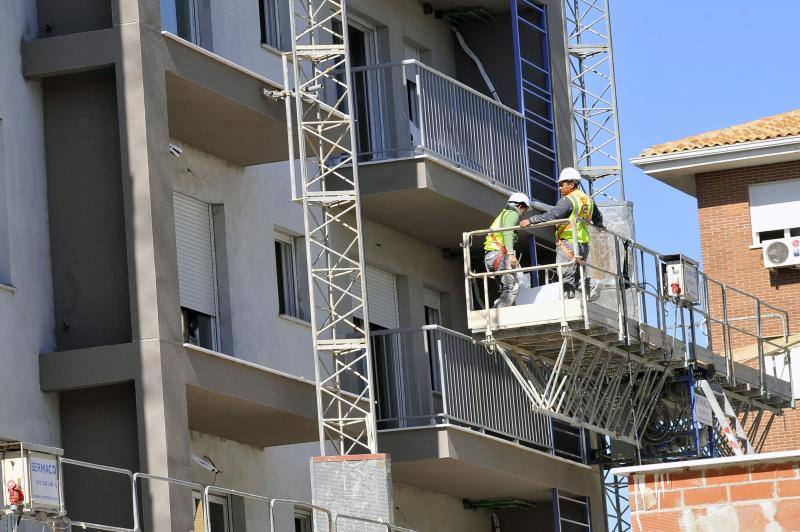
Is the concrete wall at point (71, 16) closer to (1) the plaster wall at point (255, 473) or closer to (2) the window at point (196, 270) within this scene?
(2) the window at point (196, 270)

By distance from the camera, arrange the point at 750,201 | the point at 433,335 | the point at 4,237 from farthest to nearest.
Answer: the point at 750,201, the point at 433,335, the point at 4,237

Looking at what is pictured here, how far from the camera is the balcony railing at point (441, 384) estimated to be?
23906 millimetres

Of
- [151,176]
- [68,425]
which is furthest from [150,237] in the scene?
[68,425]

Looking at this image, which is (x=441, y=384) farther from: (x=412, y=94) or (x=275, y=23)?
(x=412, y=94)

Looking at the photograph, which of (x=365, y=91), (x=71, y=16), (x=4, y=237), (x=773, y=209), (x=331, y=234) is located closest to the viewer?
(x=4, y=237)

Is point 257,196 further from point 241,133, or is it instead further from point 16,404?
point 16,404

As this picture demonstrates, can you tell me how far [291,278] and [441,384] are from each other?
83.4 inches

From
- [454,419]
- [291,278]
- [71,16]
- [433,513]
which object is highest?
[71,16]

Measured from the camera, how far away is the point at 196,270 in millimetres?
21297

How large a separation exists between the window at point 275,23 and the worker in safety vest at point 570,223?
3.51m

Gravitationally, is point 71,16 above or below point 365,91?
below

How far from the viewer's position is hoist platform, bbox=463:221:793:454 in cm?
2295

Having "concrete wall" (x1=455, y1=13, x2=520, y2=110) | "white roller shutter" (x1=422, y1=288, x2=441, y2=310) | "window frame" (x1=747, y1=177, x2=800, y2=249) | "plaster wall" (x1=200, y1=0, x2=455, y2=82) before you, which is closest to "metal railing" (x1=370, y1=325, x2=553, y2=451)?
"white roller shutter" (x1=422, y1=288, x2=441, y2=310)

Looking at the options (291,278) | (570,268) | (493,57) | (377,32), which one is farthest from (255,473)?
(493,57)
